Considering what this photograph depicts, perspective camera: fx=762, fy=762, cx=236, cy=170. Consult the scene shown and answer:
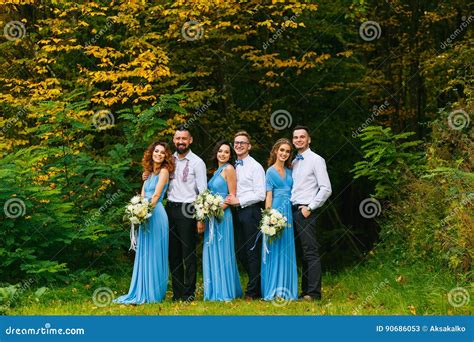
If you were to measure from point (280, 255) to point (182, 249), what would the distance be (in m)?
1.24

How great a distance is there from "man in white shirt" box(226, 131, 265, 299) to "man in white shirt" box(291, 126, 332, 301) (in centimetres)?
48

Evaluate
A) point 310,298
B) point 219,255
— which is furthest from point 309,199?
point 219,255

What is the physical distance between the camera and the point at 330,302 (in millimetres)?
9172

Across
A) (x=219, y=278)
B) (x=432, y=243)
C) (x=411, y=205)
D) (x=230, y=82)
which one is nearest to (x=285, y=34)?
(x=230, y=82)

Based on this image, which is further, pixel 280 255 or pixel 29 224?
pixel 29 224

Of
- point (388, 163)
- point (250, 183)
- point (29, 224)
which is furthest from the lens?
point (388, 163)

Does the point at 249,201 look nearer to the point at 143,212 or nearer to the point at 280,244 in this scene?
the point at 280,244

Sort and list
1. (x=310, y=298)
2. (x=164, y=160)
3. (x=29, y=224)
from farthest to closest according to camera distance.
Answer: (x=29, y=224), (x=164, y=160), (x=310, y=298)

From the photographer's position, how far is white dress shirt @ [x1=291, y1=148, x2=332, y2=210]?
9.25m

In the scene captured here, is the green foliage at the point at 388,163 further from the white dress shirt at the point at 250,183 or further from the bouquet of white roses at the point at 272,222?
the bouquet of white roses at the point at 272,222

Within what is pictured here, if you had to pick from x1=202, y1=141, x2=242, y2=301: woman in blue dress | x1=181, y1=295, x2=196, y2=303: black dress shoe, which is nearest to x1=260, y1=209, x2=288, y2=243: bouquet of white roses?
x1=202, y1=141, x2=242, y2=301: woman in blue dress

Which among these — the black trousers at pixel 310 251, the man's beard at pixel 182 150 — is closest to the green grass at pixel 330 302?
the black trousers at pixel 310 251

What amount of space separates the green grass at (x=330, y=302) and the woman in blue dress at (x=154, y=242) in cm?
33

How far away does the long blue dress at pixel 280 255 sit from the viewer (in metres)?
9.56
